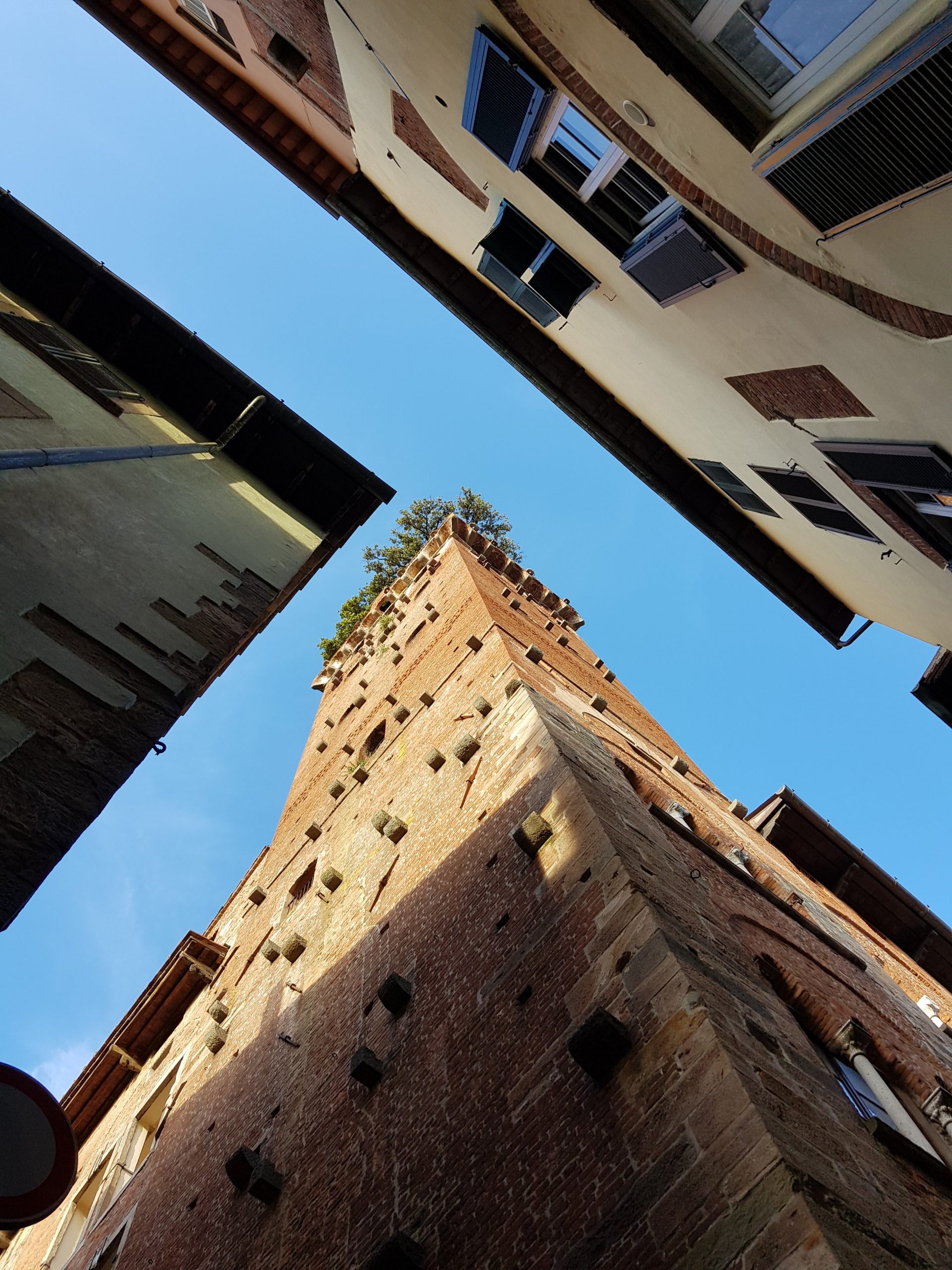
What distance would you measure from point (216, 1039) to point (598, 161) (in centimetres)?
959

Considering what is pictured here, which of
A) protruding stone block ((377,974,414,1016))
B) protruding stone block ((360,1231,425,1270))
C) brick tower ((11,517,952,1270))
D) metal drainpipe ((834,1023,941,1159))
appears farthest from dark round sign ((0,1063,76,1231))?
metal drainpipe ((834,1023,941,1159))

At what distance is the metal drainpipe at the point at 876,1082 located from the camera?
665 centimetres

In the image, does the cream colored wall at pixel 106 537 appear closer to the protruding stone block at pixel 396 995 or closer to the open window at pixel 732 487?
the protruding stone block at pixel 396 995

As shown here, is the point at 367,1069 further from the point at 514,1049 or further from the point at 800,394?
the point at 800,394

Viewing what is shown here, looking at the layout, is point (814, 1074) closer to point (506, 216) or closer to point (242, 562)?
point (242, 562)

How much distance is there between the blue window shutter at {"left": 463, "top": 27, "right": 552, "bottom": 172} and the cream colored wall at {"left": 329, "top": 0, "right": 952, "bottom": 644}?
15 cm

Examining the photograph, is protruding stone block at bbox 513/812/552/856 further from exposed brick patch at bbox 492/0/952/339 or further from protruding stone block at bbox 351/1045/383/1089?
exposed brick patch at bbox 492/0/952/339

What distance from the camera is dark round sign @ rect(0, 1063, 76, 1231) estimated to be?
11.7 feet

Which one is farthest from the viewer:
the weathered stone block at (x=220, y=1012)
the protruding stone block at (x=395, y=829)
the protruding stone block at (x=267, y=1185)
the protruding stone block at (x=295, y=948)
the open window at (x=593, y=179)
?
the weathered stone block at (x=220, y=1012)

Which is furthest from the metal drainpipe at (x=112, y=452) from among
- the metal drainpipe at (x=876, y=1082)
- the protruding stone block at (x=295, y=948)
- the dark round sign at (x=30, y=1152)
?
the metal drainpipe at (x=876, y=1082)

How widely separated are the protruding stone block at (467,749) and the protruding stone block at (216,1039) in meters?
4.37

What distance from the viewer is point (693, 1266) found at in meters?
3.71

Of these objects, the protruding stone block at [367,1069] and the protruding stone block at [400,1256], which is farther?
the protruding stone block at [367,1069]

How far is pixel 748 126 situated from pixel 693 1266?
17.9ft
